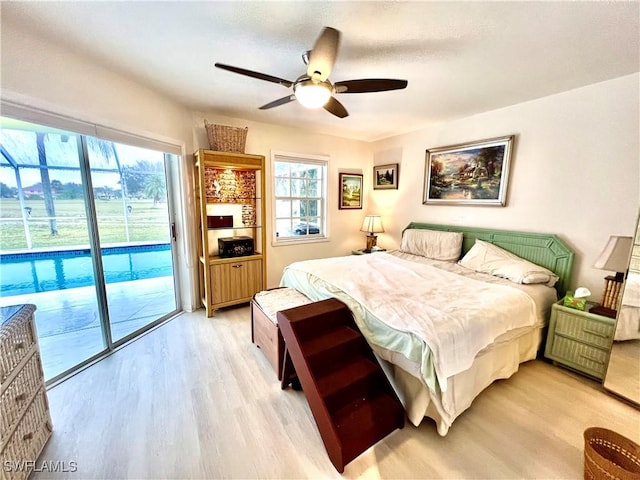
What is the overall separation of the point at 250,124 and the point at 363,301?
2.89m

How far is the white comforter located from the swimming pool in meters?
1.78

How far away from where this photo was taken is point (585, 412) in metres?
1.78

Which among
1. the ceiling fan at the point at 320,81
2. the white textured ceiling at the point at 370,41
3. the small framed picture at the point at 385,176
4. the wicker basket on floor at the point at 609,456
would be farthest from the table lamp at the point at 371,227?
the wicker basket on floor at the point at 609,456

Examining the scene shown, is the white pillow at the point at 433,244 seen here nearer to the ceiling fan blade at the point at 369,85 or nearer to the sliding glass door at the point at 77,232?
the ceiling fan blade at the point at 369,85

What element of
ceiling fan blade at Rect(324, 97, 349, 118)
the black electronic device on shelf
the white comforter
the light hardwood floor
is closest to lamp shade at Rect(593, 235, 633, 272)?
the white comforter

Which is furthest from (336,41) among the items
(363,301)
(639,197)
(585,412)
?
(585,412)

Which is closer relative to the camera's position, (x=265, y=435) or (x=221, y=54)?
(x=265, y=435)

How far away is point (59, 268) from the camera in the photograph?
7.17 feet

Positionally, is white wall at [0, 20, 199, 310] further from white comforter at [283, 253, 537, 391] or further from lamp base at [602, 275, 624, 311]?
lamp base at [602, 275, 624, 311]

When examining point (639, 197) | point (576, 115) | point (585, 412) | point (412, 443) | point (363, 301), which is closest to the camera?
point (412, 443)

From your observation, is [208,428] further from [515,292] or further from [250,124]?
[250,124]

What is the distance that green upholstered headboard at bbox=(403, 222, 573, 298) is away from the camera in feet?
8.16

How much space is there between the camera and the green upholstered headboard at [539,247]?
2486mm

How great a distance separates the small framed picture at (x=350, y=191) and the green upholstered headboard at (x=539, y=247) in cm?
196
